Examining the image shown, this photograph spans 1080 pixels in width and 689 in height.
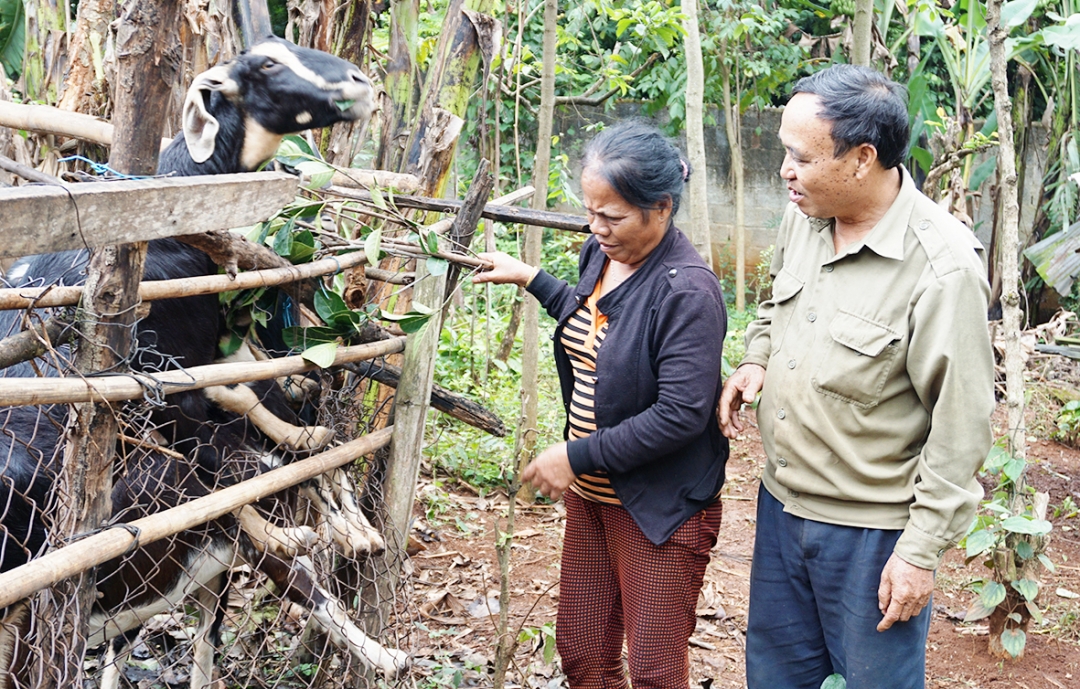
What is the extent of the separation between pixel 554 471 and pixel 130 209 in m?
1.30

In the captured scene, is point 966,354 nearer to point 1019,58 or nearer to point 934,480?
point 934,480

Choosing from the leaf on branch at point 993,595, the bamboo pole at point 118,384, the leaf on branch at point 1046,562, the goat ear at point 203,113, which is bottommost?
the leaf on branch at point 993,595

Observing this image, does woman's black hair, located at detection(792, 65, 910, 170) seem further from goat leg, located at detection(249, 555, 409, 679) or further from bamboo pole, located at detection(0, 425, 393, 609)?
goat leg, located at detection(249, 555, 409, 679)

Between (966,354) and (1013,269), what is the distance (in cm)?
172

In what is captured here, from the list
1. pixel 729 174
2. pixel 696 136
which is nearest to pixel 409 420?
pixel 696 136

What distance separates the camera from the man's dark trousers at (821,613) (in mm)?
2381

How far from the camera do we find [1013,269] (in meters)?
3.64

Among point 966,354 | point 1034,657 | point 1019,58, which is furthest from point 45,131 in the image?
point 1019,58

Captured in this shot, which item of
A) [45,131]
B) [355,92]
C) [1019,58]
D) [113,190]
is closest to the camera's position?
[113,190]

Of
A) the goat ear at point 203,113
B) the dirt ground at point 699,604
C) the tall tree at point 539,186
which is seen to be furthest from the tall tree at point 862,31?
the goat ear at point 203,113

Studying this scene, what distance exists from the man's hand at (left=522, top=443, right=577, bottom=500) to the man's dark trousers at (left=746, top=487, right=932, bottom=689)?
1.90ft

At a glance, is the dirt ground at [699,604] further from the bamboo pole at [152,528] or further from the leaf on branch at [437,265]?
the leaf on branch at [437,265]

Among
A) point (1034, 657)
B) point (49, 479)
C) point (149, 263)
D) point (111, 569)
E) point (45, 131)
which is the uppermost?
point (45, 131)

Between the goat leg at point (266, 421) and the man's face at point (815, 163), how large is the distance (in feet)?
5.37
